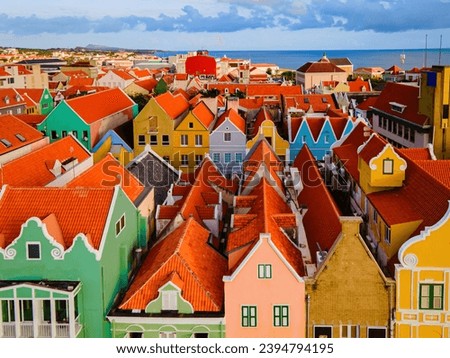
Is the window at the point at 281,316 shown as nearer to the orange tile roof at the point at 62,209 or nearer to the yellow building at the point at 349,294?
the yellow building at the point at 349,294

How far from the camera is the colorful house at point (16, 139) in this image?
27688 millimetres

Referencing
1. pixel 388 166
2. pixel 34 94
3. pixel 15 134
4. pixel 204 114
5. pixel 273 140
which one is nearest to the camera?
pixel 388 166

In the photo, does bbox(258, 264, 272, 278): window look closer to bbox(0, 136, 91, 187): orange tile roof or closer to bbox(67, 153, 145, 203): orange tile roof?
bbox(67, 153, 145, 203): orange tile roof

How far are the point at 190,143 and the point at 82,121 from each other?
6056 millimetres

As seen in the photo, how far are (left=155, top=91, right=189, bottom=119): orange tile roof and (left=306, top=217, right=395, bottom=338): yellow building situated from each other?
20572 mm

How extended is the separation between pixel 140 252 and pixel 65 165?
8340mm

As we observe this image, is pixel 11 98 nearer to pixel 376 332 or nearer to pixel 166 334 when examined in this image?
pixel 166 334

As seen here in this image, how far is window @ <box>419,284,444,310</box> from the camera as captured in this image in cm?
1374

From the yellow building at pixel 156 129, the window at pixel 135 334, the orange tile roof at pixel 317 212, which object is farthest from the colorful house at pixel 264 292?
the yellow building at pixel 156 129

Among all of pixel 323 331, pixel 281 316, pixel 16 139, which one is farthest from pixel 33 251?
pixel 16 139

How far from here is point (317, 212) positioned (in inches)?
736

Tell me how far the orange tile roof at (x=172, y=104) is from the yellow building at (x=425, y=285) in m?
21.4

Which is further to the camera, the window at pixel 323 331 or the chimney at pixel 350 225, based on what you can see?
the window at pixel 323 331

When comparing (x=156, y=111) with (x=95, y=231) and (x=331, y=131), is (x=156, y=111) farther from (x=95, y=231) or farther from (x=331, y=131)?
(x=95, y=231)
